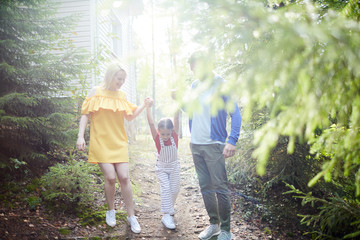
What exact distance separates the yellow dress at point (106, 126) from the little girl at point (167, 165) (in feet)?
1.64

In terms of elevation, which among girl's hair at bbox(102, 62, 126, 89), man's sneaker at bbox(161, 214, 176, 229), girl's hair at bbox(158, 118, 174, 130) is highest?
girl's hair at bbox(102, 62, 126, 89)

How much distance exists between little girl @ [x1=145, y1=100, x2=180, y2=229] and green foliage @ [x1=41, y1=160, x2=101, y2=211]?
108cm

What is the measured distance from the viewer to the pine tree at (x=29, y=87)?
3.63m

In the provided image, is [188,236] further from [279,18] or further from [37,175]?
[279,18]

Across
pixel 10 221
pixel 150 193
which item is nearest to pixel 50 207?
pixel 10 221

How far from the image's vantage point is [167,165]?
12.0ft

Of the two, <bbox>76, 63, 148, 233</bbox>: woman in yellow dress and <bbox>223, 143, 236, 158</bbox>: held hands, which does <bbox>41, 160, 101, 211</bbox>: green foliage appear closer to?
<bbox>76, 63, 148, 233</bbox>: woman in yellow dress

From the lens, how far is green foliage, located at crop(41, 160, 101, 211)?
11.2 feet

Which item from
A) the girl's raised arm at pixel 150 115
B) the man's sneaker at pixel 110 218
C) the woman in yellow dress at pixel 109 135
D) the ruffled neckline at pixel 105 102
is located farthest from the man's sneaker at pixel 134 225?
the ruffled neckline at pixel 105 102

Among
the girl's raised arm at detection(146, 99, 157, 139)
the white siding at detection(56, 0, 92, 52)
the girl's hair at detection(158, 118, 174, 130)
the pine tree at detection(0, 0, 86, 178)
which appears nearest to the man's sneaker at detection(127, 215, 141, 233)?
the girl's raised arm at detection(146, 99, 157, 139)

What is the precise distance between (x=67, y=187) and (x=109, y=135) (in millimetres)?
977

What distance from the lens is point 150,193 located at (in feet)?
17.6

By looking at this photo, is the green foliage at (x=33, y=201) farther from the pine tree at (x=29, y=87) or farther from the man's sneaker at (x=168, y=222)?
the man's sneaker at (x=168, y=222)

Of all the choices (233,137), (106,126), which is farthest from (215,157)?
(106,126)
